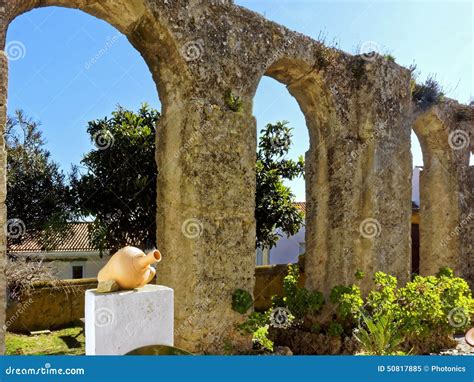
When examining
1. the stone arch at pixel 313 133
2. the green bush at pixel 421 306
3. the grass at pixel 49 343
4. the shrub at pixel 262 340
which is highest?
the stone arch at pixel 313 133

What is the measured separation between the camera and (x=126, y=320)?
351 cm

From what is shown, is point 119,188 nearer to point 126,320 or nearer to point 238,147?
point 238,147

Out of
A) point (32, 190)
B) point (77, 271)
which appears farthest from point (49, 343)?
point (77, 271)

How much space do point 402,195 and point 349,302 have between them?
7.58 ft

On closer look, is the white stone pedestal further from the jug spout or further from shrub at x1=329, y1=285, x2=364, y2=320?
shrub at x1=329, y1=285, x2=364, y2=320

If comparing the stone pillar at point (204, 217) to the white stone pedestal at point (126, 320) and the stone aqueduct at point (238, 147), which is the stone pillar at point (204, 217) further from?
the white stone pedestal at point (126, 320)

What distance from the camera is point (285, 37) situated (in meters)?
6.66

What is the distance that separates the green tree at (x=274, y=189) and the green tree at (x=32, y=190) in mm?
4570

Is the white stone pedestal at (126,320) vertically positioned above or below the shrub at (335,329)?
above

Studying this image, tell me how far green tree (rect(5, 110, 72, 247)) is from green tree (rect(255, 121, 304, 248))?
4.57 m

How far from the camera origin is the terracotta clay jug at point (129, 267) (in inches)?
142

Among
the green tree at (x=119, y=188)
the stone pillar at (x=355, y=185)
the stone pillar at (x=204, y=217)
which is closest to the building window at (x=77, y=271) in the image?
the green tree at (x=119, y=188)

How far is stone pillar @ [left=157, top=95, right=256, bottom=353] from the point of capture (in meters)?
5.53

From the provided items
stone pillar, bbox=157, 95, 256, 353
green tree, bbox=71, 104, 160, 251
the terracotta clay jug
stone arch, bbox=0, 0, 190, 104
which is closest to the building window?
green tree, bbox=71, 104, 160, 251
